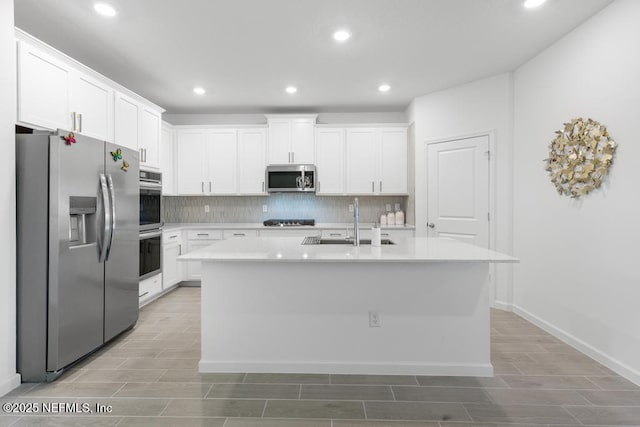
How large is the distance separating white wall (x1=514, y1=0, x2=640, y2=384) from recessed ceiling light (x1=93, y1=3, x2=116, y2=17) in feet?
12.2

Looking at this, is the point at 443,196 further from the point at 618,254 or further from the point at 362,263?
the point at 362,263

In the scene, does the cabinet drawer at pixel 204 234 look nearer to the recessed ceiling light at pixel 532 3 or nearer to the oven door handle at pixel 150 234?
the oven door handle at pixel 150 234

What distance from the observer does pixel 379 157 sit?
5070 mm

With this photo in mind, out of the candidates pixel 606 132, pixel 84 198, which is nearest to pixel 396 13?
pixel 606 132

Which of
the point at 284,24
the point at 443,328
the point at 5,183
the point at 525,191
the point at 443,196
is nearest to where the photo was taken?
the point at 5,183

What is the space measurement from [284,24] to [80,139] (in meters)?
1.79

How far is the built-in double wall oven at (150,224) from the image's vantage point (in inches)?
147

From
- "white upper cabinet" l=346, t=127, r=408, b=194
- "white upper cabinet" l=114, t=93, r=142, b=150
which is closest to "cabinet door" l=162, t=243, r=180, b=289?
"white upper cabinet" l=114, t=93, r=142, b=150

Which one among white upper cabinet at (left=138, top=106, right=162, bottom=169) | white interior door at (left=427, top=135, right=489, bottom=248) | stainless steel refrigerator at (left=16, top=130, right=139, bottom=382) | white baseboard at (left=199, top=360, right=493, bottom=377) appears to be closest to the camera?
stainless steel refrigerator at (left=16, top=130, right=139, bottom=382)

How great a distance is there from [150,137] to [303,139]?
2.04m

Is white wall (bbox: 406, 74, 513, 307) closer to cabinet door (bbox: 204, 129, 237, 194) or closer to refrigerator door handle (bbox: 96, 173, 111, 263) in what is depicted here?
cabinet door (bbox: 204, 129, 237, 194)

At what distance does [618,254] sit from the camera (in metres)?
2.46

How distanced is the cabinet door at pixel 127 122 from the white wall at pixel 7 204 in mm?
1264

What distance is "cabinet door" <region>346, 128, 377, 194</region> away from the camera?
5.06 metres
